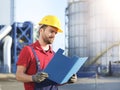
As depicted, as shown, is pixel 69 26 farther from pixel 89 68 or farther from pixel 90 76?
pixel 90 76

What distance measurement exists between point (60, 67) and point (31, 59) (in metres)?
0.41

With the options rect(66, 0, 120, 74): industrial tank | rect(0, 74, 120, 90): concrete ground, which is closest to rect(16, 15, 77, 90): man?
rect(0, 74, 120, 90): concrete ground

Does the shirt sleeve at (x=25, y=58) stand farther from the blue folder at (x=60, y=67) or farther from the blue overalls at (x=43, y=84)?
the blue folder at (x=60, y=67)

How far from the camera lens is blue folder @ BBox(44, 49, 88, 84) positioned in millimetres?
4180

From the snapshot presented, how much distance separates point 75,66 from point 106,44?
67.8 metres

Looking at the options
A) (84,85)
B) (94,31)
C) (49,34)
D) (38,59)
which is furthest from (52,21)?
(94,31)

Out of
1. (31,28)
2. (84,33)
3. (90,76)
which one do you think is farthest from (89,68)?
(90,76)

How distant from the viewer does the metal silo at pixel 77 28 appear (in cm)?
7662

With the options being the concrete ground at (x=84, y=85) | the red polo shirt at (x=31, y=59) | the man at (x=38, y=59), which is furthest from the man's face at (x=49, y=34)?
the concrete ground at (x=84, y=85)

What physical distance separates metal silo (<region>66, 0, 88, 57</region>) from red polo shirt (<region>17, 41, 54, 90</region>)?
70808 mm

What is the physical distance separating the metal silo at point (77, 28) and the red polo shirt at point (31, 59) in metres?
70.8

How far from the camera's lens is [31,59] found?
4.43 meters

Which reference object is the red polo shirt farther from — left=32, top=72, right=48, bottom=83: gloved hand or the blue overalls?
left=32, top=72, right=48, bottom=83: gloved hand

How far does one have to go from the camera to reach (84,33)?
77.1 meters
